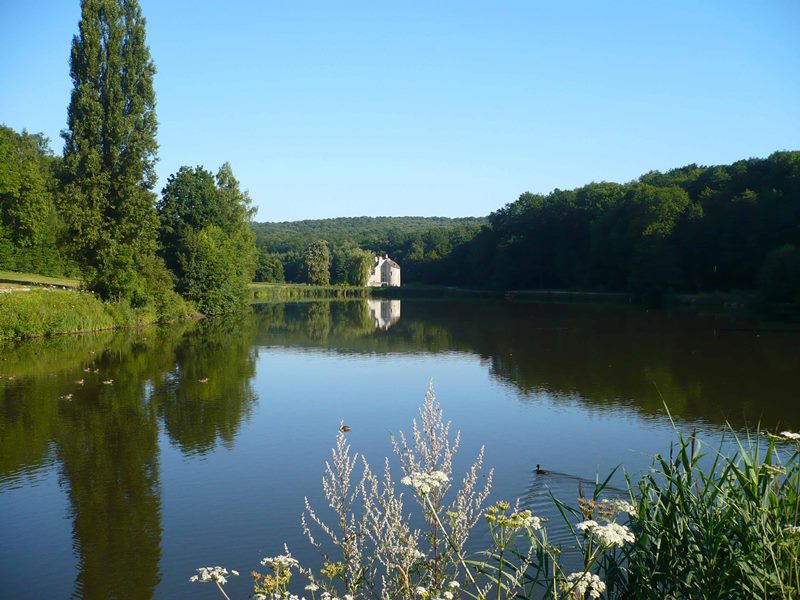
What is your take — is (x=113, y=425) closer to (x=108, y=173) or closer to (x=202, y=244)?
(x=108, y=173)

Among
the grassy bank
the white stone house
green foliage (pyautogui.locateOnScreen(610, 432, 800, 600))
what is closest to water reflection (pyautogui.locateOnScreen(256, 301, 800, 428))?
green foliage (pyautogui.locateOnScreen(610, 432, 800, 600))

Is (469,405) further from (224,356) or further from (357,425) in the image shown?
(224,356)

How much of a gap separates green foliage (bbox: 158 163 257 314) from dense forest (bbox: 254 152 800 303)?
3573 centimetres

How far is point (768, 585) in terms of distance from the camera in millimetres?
4324

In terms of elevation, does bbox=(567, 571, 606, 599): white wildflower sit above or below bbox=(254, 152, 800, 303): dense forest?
below

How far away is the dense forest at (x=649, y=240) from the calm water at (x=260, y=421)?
25.6 m

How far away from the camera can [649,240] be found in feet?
203

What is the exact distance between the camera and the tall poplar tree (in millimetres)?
31609

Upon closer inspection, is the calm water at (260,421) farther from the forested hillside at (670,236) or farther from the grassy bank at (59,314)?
the forested hillside at (670,236)

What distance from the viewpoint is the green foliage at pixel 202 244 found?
1753 inches

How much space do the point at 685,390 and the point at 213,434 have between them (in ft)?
39.9

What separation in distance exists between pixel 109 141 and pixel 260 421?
73.4ft

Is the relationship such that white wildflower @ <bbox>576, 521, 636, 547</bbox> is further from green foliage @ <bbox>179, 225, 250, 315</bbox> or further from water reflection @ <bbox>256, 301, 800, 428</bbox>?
green foliage @ <bbox>179, 225, 250, 315</bbox>

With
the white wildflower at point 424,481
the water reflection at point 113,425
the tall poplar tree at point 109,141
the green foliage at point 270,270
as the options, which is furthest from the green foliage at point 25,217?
the green foliage at point 270,270
